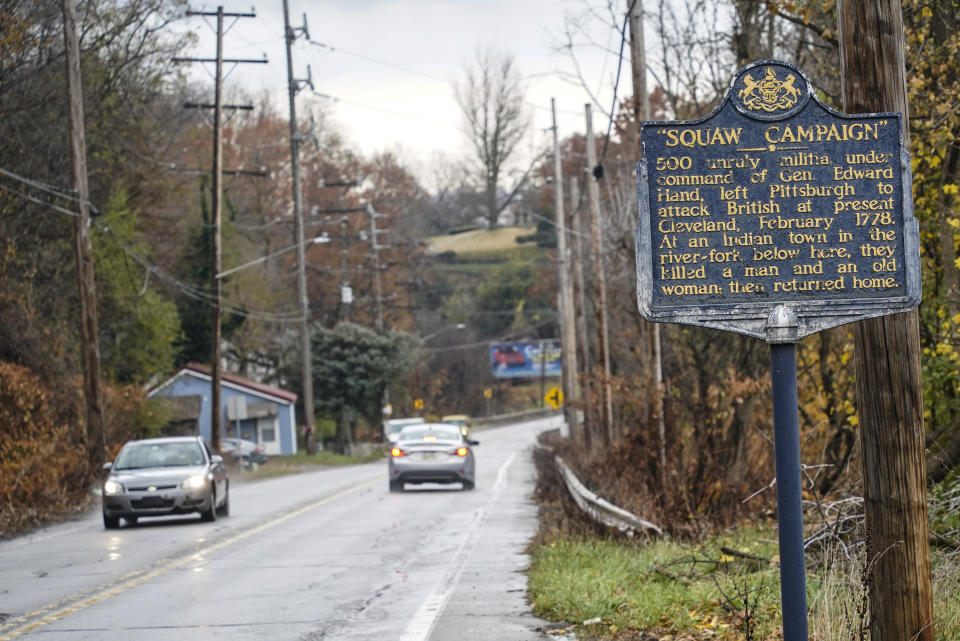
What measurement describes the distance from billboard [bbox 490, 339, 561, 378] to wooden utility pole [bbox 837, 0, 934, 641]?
8453cm

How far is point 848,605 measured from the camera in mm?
8188

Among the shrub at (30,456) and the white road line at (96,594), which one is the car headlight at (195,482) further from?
the shrub at (30,456)

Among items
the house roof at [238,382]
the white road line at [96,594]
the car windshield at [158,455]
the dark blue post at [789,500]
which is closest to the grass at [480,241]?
the house roof at [238,382]

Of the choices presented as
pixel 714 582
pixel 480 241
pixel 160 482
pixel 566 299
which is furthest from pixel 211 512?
pixel 480 241

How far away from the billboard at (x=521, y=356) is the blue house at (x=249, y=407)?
2376cm

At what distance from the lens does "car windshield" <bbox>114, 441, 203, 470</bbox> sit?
21.9 m

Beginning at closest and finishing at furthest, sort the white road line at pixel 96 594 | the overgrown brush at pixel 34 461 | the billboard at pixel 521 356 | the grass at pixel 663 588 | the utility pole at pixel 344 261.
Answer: the grass at pixel 663 588 → the white road line at pixel 96 594 → the overgrown brush at pixel 34 461 → the utility pole at pixel 344 261 → the billboard at pixel 521 356

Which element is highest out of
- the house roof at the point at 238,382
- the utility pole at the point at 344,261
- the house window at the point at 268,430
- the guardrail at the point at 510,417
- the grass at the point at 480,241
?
the grass at the point at 480,241

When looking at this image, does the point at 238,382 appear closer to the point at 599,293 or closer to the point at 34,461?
the point at 599,293

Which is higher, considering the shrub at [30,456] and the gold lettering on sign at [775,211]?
the gold lettering on sign at [775,211]

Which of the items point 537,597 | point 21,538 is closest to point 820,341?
point 537,597

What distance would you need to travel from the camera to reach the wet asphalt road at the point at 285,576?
35.3 feet

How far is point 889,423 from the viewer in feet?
23.6

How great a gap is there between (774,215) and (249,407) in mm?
60205
